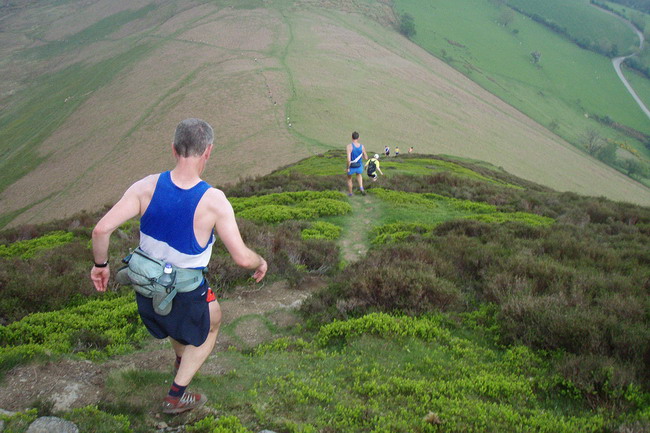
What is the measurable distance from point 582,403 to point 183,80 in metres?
60.2

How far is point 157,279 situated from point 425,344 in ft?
10.5

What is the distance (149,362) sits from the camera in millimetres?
4664

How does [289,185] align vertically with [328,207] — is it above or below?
below

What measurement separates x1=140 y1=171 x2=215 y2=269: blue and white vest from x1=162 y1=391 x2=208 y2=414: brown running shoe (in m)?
1.19

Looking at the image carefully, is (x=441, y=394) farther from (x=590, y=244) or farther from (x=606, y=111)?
(x=606, y=111)

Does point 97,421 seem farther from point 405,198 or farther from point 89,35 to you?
point 89,35

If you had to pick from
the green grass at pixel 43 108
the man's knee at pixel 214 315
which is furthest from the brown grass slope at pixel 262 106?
the man's knee at pixel 214 315

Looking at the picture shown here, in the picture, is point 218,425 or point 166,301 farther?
point 218,425

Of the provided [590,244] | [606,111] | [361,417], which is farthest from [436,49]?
[361,417]

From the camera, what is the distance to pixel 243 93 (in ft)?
167

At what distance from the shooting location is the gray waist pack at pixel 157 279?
9.95ft

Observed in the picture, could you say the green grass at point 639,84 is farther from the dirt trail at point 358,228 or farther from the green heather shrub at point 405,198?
the dirt trail at point 358,228

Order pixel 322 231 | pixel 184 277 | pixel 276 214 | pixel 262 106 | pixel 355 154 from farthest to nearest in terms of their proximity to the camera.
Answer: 1. pixel 262 106
2. pixel 355 154
3. pixel 276 214
4. pixel 322 231
5. pixel 184 277

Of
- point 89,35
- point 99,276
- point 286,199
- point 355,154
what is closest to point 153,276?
point 99,276
